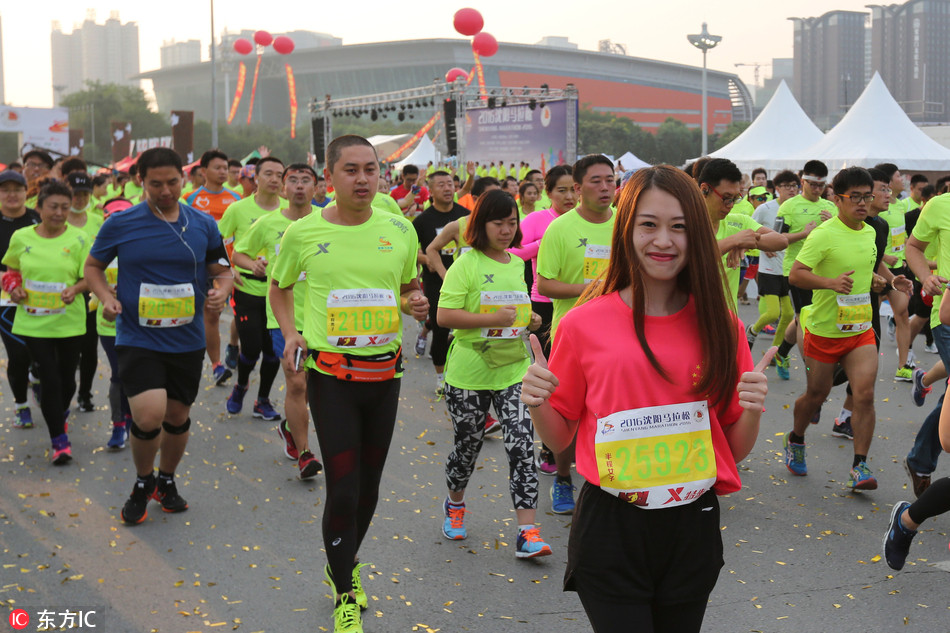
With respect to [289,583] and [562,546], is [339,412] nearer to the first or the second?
[289,583]

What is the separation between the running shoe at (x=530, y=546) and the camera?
497 centimetres

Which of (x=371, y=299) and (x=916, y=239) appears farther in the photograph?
(x=916, y=239)

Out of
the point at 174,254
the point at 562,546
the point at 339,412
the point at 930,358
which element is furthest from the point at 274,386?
the point at 930,358

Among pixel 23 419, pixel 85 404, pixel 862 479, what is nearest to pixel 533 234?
pixel 862 479

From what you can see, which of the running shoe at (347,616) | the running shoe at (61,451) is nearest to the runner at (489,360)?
the running shoe at (347,616)

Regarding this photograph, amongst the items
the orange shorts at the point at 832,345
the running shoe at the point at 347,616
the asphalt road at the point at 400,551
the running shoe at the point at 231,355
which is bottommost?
the asphalt road at the point at 400,551

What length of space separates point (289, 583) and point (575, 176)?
2944mm

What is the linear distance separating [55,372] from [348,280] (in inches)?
150

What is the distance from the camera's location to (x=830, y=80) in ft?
363

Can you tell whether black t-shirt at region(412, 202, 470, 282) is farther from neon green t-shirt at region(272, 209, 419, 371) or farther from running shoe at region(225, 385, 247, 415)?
neon green t-shirt at region(272, 209, 419, 371)

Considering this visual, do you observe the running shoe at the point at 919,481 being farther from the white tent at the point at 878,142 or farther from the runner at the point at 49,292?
the white tent at the point at 878,142

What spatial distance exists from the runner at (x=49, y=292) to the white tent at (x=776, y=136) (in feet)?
69.2

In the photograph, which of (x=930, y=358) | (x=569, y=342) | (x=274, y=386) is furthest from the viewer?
(x=930, y=358)

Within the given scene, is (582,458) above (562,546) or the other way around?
above
